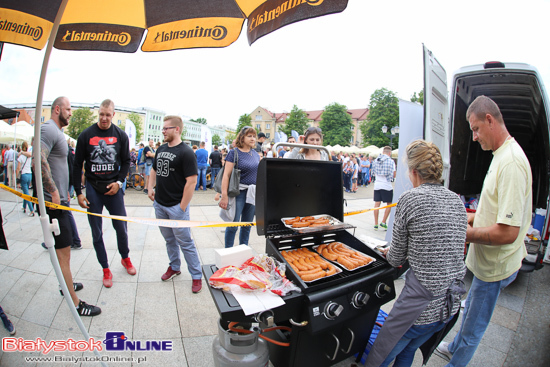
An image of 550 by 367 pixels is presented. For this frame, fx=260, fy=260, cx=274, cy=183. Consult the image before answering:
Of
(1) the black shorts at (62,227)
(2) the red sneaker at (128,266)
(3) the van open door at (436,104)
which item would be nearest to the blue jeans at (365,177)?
(3) the van open door at (436,104)

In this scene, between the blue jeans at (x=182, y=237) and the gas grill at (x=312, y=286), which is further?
the blue jeans at (x=182, y=237)

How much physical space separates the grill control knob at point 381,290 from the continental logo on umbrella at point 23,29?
417 cm

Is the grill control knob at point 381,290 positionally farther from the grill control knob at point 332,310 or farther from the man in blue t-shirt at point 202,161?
the man in blue t-shirt at point 202,161

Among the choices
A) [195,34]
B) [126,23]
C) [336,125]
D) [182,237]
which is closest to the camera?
[195,34]

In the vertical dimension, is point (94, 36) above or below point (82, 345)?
above

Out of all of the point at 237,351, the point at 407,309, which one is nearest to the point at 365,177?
the point at 407,309

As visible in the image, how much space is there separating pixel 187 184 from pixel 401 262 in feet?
8.09

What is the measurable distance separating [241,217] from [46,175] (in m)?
2.45

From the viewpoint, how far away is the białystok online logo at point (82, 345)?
223cm

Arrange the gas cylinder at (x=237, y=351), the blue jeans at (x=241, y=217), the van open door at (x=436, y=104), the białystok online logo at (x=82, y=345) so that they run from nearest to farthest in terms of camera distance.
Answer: the gas cylinder at (x=237, y=351) → the białystok online logo at (x=82, y=345) → the van open door at (x=436, y=104) → the blue jeans at (x=241, y=217)

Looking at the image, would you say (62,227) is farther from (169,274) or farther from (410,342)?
(410,342)

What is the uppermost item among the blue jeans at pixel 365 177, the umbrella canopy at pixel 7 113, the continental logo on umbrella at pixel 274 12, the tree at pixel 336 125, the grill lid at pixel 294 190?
the tree at pixel 336 125

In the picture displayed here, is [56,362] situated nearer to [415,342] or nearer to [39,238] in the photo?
[415,342]

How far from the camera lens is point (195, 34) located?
2721mm
